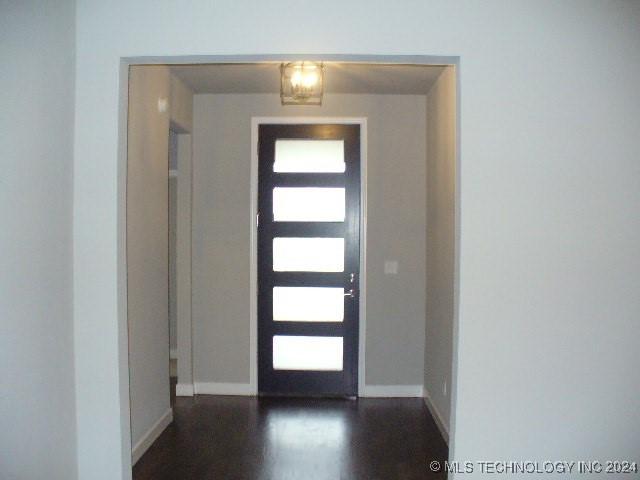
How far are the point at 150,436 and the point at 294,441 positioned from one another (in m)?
0.99

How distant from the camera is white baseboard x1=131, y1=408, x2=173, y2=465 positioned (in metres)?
3.30

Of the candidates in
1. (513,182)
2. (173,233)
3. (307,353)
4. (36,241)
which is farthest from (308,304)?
(36,241)

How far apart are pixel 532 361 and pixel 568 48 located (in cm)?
136

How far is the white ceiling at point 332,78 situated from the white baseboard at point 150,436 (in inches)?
103

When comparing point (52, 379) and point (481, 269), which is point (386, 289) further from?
point (52, 379)

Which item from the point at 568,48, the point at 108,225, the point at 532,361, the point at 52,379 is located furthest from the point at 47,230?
the point at 568,48

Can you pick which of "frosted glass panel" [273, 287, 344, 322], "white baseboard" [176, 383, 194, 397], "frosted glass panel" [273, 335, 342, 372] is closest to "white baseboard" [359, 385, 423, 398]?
"frosted glass panel" [273, 335, 342, 372]

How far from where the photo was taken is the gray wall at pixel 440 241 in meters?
3.66

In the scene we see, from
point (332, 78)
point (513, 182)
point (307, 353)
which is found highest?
Result: point (332, 78)

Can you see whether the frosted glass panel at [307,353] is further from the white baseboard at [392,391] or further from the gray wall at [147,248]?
the gray wall at [147,248]

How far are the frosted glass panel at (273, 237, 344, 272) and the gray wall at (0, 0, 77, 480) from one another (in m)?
2.50

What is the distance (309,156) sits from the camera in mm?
4672

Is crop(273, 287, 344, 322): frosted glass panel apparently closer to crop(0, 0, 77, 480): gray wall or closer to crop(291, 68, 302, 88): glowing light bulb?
crop(291, 68, 302, 88): glowing light bulb

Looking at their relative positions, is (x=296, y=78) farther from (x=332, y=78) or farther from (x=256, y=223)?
(x=256, y=223)
